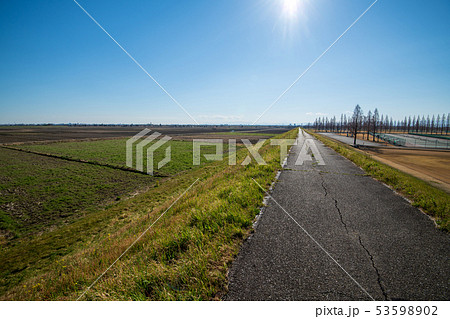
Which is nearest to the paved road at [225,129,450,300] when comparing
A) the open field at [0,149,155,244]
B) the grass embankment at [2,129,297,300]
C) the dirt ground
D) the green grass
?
the grass embankment at [2,129,297,300]

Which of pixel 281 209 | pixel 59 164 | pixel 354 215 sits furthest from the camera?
pixel 59 164

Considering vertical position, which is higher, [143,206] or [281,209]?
[281,209]

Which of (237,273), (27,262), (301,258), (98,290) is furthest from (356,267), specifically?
(27,262)

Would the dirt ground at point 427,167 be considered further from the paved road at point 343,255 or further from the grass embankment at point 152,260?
the grass embankment at point 152,260

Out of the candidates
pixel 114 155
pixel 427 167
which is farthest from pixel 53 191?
pixel 427 167

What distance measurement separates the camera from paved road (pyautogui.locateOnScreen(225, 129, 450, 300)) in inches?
109

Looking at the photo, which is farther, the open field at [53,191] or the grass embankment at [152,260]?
the open field at [53,191]

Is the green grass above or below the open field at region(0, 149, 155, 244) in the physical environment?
above

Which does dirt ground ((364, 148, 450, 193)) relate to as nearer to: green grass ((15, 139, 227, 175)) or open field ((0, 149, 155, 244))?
green grass ((15, 139, 227, 175))

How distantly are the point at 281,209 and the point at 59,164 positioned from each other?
28238mm

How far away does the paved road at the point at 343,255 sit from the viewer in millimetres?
2758

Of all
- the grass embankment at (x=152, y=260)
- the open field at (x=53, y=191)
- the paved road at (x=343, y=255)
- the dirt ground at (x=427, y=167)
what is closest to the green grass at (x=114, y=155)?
the open field at (x=53, y=191)

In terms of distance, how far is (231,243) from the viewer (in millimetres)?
3963

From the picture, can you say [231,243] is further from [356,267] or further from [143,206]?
[143,206]
